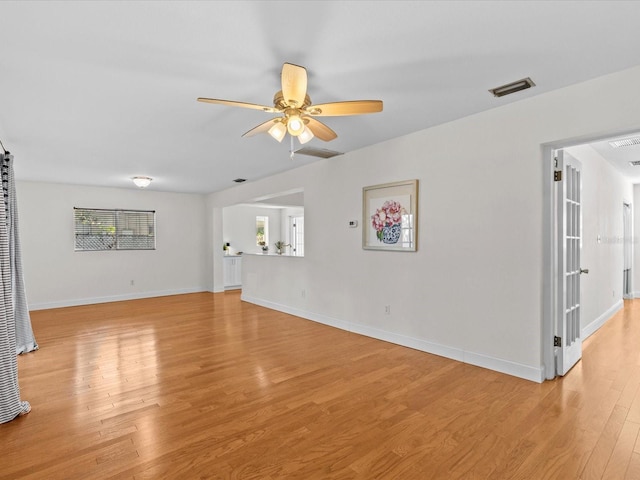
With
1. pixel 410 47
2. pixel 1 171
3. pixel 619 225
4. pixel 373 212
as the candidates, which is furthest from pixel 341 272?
pixel 619 225

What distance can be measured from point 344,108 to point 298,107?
321 mm

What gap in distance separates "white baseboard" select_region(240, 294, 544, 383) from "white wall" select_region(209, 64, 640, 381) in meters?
0.01

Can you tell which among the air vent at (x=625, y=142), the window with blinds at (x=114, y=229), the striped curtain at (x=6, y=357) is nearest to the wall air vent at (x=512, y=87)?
the air vent at (x=625, y=142)

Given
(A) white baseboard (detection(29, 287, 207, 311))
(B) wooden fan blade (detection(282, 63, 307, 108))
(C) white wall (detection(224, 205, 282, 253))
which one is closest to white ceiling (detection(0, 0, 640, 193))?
(B) wooden fan blade (detection(282, 63, 307, 108))

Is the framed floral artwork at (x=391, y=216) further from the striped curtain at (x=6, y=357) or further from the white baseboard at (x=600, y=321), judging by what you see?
the striped curtain at (x=6, y=357)

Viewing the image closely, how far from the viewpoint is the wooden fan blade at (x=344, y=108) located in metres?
2.28

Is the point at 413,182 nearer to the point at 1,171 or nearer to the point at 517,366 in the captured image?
the point at 517,366

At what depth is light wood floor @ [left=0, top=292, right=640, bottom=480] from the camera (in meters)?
1.87

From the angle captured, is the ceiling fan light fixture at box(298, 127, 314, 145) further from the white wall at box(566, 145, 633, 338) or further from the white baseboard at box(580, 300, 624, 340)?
the white baseboard at box(580, 300, 624, 340)

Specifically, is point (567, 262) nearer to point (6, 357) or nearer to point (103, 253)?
point (6, 357)

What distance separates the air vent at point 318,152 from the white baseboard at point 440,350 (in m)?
2.35

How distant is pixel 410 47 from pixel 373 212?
7.79 ft

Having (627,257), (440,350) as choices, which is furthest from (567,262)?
(627,257)

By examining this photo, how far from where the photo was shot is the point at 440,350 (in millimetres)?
3586
